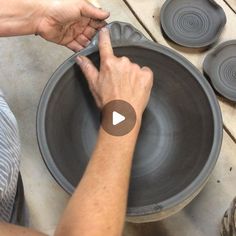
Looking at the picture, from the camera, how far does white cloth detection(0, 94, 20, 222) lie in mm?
715

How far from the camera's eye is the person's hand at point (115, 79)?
0.86 meters

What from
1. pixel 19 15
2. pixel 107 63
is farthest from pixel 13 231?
pixel 19 15

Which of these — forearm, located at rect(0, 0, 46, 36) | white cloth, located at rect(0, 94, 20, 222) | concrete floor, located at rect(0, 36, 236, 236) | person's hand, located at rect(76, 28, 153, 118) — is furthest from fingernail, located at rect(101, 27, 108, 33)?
concrete floor, located at rect(0, 36, 236, 236)

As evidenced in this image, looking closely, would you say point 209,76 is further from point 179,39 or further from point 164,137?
point 164,137

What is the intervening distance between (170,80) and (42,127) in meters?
0.35

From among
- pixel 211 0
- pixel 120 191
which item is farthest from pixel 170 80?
pixel 211 0

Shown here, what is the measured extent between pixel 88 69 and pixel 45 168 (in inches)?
17.6

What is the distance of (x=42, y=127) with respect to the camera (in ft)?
3.01

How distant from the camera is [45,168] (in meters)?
1.26

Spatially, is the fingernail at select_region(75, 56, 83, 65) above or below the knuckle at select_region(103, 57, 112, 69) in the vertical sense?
below

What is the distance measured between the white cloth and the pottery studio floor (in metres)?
0.41
